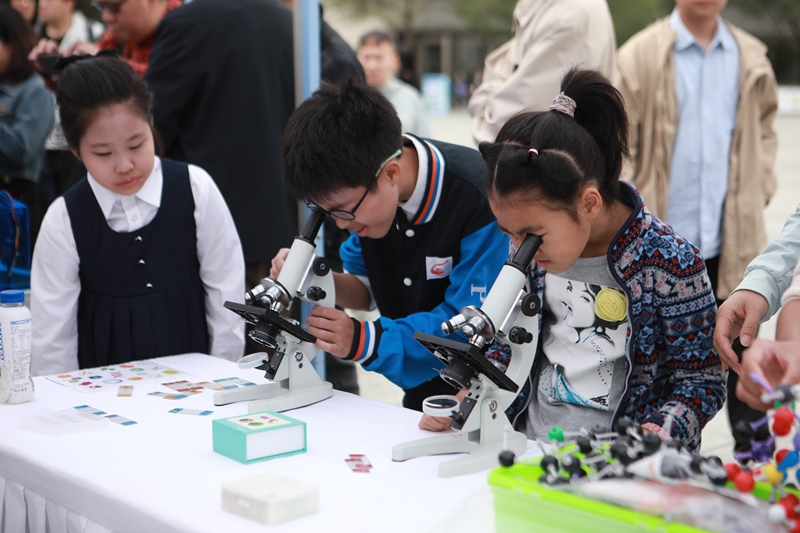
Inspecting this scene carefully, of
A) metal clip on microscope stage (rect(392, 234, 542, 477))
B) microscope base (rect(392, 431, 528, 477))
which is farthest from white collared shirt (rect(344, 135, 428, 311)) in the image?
microscope base (rect(392, 431, 528, 477))

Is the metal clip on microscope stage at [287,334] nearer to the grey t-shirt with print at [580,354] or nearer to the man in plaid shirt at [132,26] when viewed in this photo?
the grey t-shirt with print at [580,354]

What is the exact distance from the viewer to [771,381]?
3.51 feet

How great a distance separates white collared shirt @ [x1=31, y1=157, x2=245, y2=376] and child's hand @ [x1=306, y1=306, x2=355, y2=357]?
75cm

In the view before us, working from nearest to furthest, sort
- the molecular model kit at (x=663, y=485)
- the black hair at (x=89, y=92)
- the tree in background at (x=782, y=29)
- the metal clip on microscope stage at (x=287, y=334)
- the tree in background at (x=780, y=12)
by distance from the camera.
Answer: the molecular model kit at (x=663, y=485), the metal clip on microscope stage at (x=287, y=334), the black hair at (x=89, y=92), the tree in background at (x=780, y=12), the tree in background at (x=782, y=29)

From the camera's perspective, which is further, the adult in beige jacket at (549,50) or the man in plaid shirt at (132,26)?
the man in plaid shirt at (132,26)

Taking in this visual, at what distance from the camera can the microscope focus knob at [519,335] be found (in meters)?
1.32

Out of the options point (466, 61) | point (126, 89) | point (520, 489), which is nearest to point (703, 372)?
point (520, 489)

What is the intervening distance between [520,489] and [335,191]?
3.03ft

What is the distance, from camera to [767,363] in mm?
1073

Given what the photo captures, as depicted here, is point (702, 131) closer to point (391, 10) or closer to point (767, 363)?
point (767, 363)

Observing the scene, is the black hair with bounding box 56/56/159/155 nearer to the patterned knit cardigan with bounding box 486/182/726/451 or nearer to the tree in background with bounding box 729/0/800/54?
the patterned knit cardigan with bounding box 486/182/726/451

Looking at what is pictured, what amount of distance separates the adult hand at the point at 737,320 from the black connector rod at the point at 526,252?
36 centimetres

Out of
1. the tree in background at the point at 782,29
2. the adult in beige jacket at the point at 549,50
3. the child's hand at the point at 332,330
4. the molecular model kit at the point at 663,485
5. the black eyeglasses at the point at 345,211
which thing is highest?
the tree in background at the point at 782,29

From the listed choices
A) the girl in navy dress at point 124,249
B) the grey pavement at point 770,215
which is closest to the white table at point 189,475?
the girl in navy dress at point 124,249
